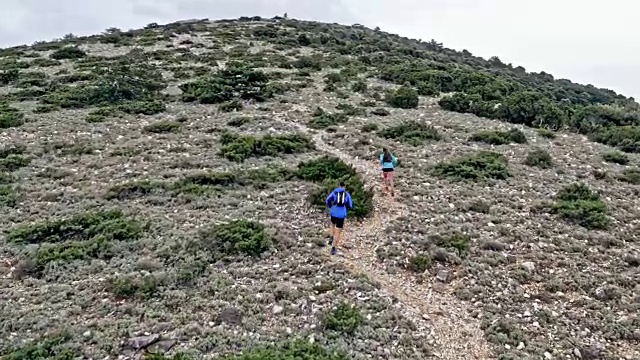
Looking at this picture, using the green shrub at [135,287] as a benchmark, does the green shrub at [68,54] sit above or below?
above

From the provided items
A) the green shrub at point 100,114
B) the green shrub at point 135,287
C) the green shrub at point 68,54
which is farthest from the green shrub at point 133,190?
the green shrub at point 68,54

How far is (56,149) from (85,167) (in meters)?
3.16

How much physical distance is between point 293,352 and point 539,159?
16050 mm

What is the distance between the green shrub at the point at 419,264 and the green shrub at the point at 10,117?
21.1 metres

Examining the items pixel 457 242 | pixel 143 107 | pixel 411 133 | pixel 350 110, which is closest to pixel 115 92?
pixel 143 107

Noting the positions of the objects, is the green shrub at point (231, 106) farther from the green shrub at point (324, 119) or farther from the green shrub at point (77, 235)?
the green shrub at point (77, 235)

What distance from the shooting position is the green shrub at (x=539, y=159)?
22219 mm

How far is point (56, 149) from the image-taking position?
2280 cm

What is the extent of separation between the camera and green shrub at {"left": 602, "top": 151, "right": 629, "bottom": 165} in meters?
→ 23.9

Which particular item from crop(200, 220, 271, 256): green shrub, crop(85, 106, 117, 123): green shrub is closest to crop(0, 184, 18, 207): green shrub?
crop(200, 220, 271, 256): green shrub

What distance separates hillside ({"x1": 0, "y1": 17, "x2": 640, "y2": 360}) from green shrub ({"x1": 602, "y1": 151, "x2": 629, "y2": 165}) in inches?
3.3

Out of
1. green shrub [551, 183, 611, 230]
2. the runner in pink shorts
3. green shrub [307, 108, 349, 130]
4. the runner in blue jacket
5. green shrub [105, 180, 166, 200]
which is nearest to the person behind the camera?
the runner in blue jacket

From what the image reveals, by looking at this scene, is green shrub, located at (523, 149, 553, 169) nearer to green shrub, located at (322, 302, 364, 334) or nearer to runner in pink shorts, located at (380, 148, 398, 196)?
runner in pink shorts, located at (380, 148, 398, 196)

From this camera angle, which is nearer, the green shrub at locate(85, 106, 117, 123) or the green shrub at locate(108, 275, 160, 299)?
the green shrub at locate(108, 275, 160, 299)
